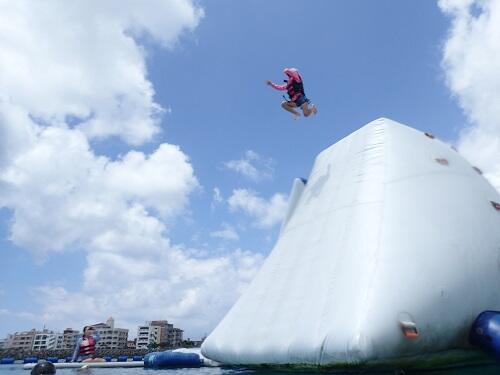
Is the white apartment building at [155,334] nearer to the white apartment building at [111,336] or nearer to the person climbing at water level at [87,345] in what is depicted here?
the white apartment building at [111,336]

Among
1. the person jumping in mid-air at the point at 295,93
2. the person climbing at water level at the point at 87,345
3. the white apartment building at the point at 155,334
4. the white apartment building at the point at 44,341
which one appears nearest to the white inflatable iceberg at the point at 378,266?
the person jumping in mid-air at the point at 295,93

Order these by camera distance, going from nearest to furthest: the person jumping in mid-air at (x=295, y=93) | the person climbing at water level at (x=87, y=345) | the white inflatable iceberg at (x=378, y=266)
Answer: the white inflatable iceberg at (x=378, y=266), the person jumping in mid-air at (x=295, y=93), the person climbing at water level at (x=87, y=345)

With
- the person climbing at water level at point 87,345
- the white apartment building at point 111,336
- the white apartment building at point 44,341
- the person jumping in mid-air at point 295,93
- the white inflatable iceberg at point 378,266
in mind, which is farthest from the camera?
the white apartment building at point 44,341

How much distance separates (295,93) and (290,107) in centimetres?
41

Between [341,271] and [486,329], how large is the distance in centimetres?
232

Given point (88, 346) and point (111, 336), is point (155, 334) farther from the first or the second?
point (88, 346)

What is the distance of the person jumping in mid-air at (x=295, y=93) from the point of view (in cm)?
1145

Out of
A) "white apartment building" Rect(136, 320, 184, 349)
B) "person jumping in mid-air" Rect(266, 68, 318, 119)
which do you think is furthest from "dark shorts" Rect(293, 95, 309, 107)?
"white apartment building" Rect(136, 320, 184, 349)

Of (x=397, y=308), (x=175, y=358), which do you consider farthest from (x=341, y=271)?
(x=175, y=358)

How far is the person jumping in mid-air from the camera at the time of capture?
451 inches

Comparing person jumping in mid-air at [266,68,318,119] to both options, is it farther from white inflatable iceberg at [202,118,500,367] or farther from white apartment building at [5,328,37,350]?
white apartment building at [5,328,37,350]

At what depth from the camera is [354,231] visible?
7637 millimetres

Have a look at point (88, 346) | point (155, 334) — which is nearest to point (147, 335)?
point (155, 334)

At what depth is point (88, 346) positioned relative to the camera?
18.4 metres
